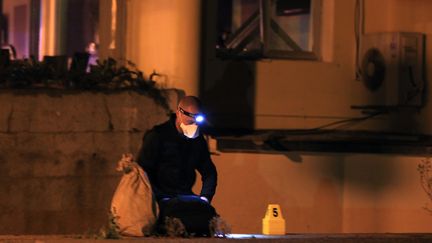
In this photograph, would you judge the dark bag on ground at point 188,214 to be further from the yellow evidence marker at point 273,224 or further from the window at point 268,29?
the window at point 268,29

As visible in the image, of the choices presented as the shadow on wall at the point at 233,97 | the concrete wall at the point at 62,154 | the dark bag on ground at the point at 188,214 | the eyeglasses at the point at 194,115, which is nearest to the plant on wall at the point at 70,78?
the concrete wall at the point at 62,154

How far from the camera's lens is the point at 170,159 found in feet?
24.2

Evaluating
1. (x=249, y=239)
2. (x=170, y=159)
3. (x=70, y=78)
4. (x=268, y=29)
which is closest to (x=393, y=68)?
Result: (x=268, y=29)

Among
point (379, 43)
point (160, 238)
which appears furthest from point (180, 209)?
point (379, 43)

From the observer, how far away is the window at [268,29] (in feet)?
37.6

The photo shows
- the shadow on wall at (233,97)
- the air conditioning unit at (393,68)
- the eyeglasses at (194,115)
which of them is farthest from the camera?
the air conditioning unit at (393,68)

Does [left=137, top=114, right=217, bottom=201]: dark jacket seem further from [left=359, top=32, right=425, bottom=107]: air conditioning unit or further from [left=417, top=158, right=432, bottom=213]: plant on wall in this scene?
[left=359, top=32, right=425, bottom=107]: air conditioning unit

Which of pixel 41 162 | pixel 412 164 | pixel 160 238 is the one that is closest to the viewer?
pixel 160 238

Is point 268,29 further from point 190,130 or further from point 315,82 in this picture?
point 190,130

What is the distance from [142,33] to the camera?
1042 cm

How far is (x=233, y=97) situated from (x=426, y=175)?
100 inches

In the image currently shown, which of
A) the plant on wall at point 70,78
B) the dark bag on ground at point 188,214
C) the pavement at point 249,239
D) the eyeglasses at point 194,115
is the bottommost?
the pavement at point 249,239

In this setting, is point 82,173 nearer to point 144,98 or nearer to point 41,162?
point 41,162

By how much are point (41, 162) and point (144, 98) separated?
1318 millimetres
